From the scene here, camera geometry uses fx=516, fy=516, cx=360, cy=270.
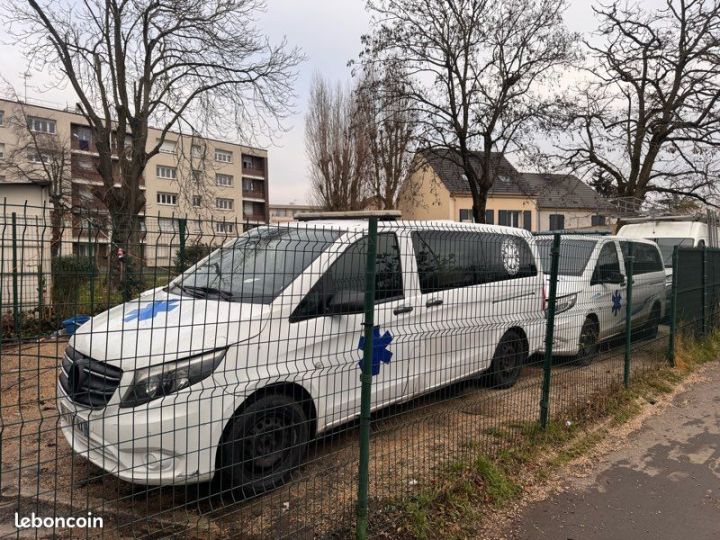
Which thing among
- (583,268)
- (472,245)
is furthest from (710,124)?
(472,245)

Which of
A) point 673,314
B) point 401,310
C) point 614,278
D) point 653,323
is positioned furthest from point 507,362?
point 653,323

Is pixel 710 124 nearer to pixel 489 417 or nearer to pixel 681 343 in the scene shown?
pixel 681 343

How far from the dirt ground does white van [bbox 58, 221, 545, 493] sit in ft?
0.66

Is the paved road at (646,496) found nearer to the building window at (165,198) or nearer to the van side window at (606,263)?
the van side window at (606,263)

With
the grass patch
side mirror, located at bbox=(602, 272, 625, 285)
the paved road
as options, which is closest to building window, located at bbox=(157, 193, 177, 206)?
side mirror, located at bbox=(602, 272, 625, 285)

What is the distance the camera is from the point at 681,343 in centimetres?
781

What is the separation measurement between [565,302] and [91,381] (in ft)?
16.1

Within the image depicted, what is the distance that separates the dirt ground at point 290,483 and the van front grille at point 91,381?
0.19 m

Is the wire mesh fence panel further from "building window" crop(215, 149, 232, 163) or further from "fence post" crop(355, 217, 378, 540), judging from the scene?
"building window" crop(215, 149, 232, 163)

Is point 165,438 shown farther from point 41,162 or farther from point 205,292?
point 41,162

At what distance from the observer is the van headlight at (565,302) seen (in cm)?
562

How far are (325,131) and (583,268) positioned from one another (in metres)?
25.6

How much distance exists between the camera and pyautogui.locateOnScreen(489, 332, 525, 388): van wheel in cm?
487

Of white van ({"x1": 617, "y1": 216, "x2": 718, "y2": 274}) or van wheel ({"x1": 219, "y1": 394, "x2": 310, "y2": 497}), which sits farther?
white van ({"x1": 617, "y1": 216, "x2": 718, "y2": 274})
